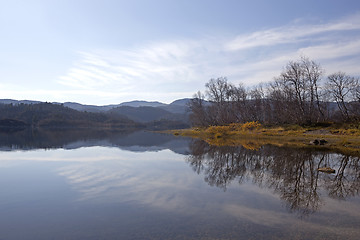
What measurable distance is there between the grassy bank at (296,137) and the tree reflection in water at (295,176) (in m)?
7.39

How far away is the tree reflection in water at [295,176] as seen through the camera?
407 inches

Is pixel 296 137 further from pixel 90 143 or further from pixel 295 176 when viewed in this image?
pixel 90 143

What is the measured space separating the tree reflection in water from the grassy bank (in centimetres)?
739

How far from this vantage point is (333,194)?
10703 mm

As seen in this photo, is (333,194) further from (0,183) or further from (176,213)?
(0,183)

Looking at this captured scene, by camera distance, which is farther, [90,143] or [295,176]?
[90,143]

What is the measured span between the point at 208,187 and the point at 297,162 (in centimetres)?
925

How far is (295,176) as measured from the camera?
13664 mm

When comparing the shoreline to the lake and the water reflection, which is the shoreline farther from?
the lake

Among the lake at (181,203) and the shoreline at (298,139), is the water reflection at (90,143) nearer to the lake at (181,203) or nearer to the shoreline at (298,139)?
the shoreline at (298,139)

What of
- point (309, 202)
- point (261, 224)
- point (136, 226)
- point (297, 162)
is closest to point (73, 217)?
point (136, 226)

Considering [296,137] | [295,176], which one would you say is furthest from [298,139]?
[295,176]

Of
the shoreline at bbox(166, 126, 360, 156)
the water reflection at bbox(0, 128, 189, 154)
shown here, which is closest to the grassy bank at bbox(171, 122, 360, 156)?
the shoreline at bbox(166, 126, 360, 156)

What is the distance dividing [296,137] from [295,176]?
2527 cm
